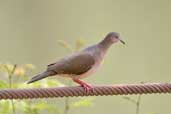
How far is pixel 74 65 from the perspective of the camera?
2.35 m

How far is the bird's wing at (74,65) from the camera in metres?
2.32

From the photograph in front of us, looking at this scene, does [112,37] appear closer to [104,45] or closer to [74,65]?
[104,45]

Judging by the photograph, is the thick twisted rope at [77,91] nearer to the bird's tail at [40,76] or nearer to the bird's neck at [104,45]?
the bird's tail at [40,76]

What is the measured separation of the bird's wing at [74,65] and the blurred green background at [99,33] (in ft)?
6.83

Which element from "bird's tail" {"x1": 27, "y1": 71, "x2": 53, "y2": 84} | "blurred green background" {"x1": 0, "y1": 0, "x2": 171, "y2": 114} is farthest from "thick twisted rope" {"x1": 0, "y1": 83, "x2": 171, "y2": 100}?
"blurred green background" {"x1": 0, "y1": 0, "x2": 171, "y2": 114}

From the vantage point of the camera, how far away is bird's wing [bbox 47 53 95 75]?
91.4 inches

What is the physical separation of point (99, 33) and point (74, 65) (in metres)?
2.26

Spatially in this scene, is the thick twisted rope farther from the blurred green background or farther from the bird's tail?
the blurred green background

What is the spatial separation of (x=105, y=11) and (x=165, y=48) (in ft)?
1.54

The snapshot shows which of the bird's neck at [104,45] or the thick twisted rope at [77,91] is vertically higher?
the thick twisted rope at [77,91]

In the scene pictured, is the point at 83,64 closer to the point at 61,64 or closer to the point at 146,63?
the point at 61,64

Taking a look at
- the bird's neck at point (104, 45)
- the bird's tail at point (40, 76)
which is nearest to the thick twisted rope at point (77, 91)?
the bird's tail at point (40, 76)

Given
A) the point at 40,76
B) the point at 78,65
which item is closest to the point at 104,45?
the point at 78,65

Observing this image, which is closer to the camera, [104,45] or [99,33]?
[104,45]
